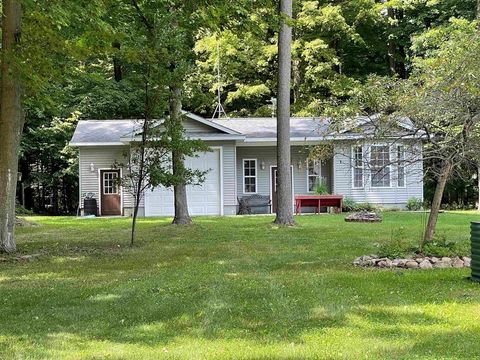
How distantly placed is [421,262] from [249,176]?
15.9 m

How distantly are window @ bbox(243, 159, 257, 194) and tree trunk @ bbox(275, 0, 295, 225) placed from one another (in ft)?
25.5

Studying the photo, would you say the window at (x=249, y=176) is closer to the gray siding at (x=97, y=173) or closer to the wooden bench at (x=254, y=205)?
the wooden bench at (x=254, y=205)

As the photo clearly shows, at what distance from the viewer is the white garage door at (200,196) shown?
2250 centimetres

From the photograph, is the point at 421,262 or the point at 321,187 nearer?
the point at 421,262

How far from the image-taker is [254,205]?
2314 cm

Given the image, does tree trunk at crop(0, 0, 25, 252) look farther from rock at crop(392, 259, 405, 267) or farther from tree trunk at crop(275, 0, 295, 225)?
tree trunk at crop(275, 0, 295, 225)

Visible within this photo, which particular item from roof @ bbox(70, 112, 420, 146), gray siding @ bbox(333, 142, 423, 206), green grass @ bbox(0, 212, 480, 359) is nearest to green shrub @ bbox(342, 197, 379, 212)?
gray siding @ bbox(333, 142, 423, 206)

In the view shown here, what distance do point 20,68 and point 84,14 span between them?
86.8 inches

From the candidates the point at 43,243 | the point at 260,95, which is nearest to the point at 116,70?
the point at 260,95

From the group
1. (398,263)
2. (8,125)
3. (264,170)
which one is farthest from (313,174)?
(398,263)

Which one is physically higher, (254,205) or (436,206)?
(436,206)

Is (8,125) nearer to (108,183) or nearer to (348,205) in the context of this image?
(108,183)

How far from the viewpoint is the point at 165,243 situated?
12602mm

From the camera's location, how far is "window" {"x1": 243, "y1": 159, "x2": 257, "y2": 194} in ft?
79.3
